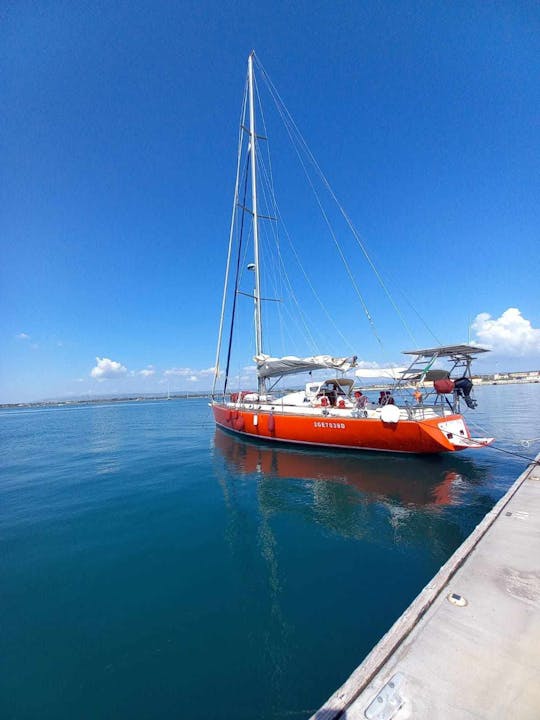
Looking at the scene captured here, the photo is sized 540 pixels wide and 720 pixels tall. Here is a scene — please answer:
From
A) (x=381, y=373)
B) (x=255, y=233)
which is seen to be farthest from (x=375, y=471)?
(x=255, y=233)

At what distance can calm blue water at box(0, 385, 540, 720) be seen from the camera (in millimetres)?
3623

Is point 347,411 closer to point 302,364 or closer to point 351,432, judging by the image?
point 351,432

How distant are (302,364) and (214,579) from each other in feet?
38.0

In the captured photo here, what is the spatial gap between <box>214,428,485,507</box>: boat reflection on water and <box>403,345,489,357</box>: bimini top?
4.65m

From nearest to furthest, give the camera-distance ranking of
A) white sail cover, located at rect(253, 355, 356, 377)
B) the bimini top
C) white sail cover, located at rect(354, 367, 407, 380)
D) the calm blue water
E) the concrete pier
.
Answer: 1. the concrete pier
2. the calm blue water
3. the bimini top
4. white sail cover, located at rect(354, 367, 407, 380)
5. white sail cover, located at rect(253, 355, 356, 377)

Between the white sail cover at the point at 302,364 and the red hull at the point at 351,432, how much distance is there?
2668 millimetres

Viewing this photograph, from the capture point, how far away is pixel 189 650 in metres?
4.07

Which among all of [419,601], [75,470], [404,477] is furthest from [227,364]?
[419,601]

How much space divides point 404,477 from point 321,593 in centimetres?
734

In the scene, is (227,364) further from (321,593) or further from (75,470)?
(321,593)

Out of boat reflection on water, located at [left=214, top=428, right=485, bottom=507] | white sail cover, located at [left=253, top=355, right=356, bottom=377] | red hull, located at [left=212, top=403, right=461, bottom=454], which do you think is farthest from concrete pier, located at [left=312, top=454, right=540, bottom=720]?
white sail cover, located at [left=253, top=355, right=356, bottom=377]

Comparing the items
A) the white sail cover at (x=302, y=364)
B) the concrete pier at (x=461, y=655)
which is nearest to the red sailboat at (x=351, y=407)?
the white sail cover at (x=302, y=364)

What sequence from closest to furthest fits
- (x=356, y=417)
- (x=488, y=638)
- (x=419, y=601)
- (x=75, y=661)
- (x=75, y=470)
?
(x=488, y=638) < (x=419, y=601) < (x=75, y=661) < (x=356, y=417) < (x=75, y=470)

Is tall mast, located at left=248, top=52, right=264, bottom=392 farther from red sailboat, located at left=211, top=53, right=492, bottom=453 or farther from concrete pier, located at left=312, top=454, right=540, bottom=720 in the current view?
concrete pier, located at left=312, top=454, right=540, bottom=720
